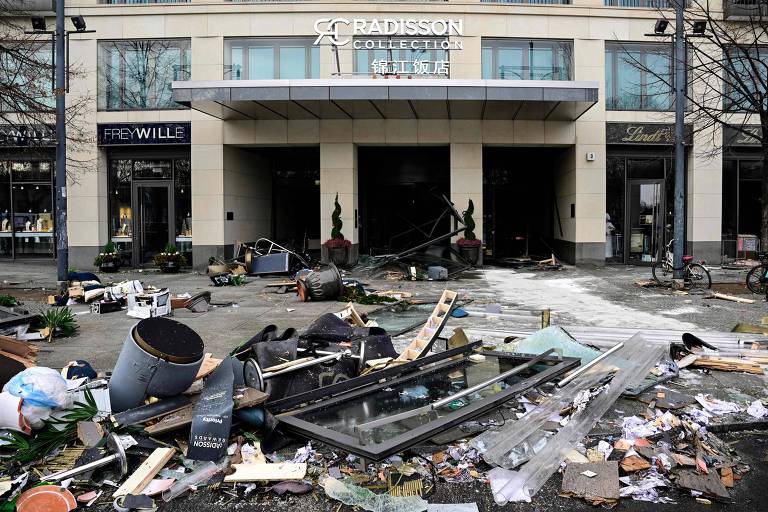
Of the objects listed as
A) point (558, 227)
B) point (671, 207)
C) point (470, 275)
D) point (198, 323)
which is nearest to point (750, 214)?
point (671, 207)

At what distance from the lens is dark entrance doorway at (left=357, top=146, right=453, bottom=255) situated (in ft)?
75.8

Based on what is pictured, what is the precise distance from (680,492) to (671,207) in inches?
742

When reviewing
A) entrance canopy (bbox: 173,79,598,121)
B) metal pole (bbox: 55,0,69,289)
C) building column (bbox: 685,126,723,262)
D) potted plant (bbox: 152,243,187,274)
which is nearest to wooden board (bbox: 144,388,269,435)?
metal pole (bbox: 55,0,69,289)

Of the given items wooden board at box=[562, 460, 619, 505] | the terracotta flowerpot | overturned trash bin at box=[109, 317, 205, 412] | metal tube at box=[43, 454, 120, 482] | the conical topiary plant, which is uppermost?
the conical topiary plant

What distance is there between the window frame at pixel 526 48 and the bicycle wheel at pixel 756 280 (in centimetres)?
968

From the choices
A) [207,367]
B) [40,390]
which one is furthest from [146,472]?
[207,367]

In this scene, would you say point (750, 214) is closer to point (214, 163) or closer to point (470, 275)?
point (470, 275)

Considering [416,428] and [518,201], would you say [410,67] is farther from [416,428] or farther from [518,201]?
[416,428]

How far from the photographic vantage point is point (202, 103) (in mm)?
17969

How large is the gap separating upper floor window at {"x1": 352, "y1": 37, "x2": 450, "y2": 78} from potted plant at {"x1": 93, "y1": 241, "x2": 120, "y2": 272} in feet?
32.6

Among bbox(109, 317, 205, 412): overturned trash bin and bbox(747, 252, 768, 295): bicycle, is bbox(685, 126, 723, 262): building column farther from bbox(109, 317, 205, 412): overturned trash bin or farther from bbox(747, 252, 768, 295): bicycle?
bbox(109, 317, 205, 412): overturned trash bin

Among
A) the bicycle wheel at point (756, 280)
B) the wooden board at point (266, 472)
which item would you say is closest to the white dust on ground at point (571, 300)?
the bicycle wheel at point (756, 280)

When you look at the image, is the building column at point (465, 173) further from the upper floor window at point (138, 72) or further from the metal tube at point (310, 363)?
the metal tube at point (310, 363)

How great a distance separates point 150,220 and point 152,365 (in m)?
17.2
